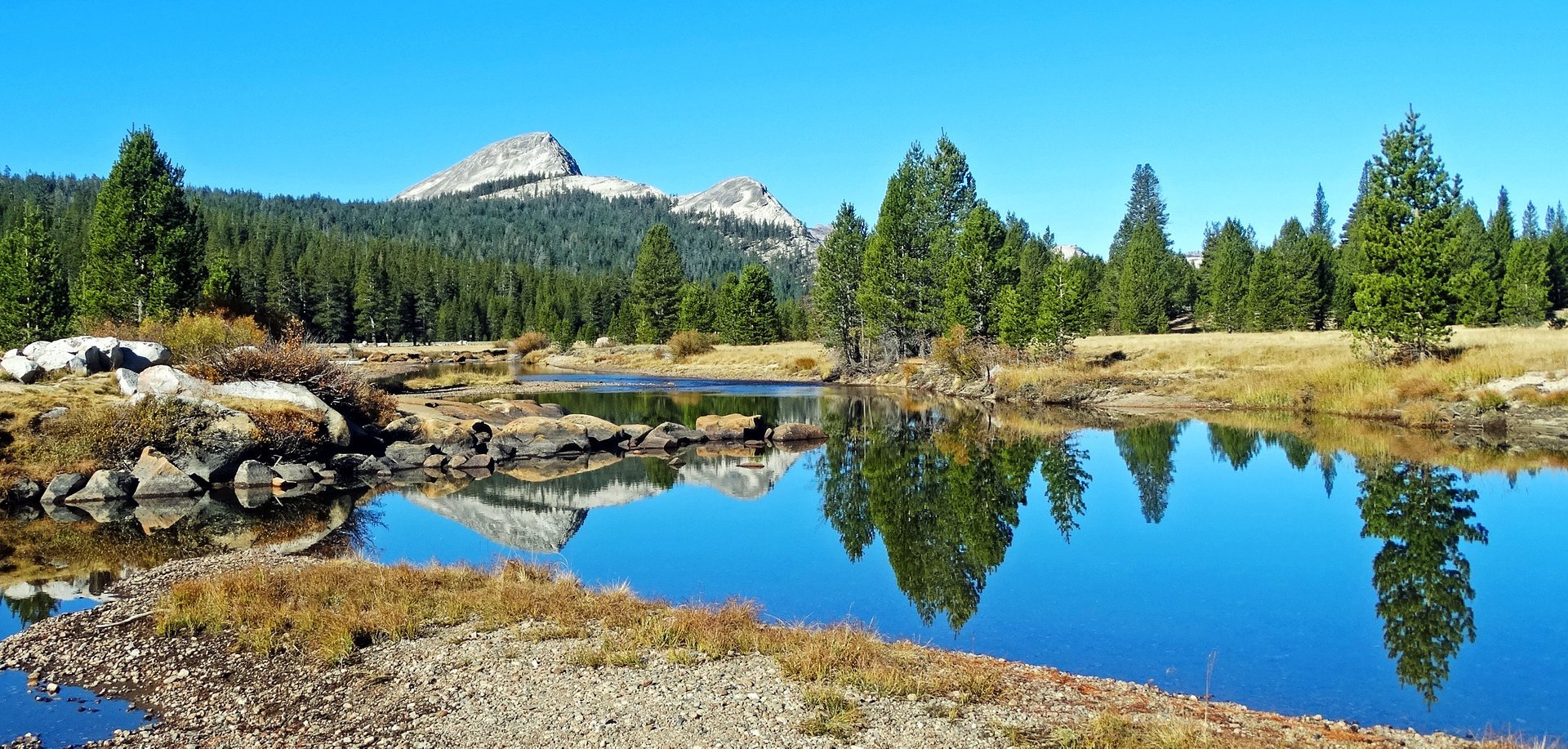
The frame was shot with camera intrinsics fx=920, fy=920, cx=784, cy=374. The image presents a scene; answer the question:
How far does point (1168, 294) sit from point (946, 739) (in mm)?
96451

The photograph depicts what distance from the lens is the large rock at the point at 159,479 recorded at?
968 inches

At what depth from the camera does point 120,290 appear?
4822 centimetres

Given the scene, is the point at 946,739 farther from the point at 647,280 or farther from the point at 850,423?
the point at 647,280

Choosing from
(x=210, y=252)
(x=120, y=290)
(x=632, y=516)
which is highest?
(x=210, y=252)

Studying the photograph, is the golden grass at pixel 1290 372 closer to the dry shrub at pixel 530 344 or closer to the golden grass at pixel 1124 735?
the golden grass at pixel 1124 735

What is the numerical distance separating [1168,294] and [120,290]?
89134 millimetres

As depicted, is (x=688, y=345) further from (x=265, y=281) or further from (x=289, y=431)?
(x=265, y=281)

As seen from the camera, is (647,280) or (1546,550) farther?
(647,280)

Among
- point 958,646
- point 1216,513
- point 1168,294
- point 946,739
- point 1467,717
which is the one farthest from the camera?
point 1168,294

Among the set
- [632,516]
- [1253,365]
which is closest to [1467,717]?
[632,516]

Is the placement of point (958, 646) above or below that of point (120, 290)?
below

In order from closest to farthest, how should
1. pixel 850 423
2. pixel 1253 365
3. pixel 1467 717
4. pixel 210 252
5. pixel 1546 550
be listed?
pixel 1467 717 → pixel 1546 550 → pixel 850 423 → pixel 1253 365 → pixel 210 252

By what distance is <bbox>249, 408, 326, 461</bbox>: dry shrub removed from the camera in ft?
90.6

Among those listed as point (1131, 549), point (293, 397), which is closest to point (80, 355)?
point (293, 397)
